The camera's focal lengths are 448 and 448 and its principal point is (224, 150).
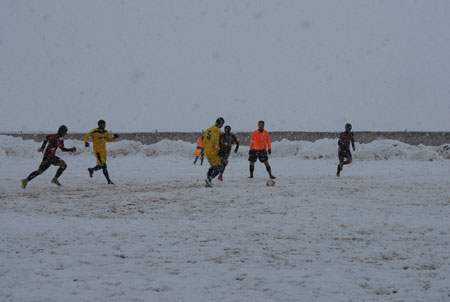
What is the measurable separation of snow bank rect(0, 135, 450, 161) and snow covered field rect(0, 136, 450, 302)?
1582 centimetres

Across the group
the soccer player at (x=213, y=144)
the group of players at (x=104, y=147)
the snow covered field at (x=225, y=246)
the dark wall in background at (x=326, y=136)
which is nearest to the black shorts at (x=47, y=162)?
the group of players at (x=104, y=147)

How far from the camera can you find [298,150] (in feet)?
95.0

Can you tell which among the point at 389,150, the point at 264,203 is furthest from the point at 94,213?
the point at 389,150

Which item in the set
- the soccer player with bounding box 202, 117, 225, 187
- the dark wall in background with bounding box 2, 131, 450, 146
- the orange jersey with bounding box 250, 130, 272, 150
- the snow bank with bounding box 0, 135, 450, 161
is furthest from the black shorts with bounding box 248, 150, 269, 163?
the dark wall in background with bounding box 2, 131, 450, 146

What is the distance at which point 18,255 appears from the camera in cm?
478

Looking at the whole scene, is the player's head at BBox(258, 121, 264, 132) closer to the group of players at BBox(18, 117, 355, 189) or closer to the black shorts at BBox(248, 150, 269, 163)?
the group of players at BBox(18, 117, 355, 189)

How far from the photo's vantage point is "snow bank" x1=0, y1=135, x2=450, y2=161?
83.5 ft

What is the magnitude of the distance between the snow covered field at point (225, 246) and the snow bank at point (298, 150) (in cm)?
1582

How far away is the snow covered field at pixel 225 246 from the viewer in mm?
3777

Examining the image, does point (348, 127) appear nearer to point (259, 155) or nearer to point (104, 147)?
point (259, 155)

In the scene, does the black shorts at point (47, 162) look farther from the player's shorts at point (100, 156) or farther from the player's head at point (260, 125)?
the player's head at point (260, 125)

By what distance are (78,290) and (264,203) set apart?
5.38 m

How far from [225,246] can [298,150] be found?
79.4 feet

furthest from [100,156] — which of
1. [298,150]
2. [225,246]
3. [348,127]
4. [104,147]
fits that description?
[298,150]
